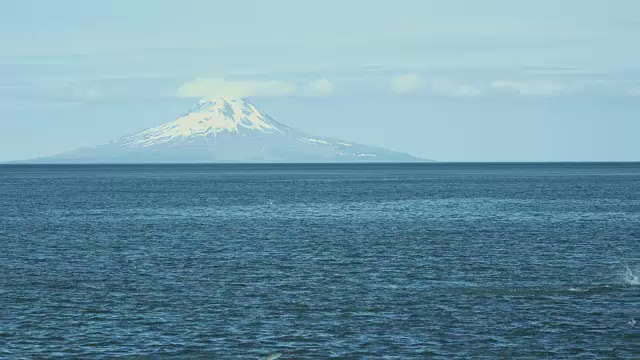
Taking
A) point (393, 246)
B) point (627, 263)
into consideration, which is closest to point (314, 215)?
point (393, 246)

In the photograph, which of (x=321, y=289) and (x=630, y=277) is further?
(x=630, y=277)

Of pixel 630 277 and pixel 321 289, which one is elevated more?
pixel 630 277

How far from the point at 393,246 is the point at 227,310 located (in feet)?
105

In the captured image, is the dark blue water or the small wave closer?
the dark blue water

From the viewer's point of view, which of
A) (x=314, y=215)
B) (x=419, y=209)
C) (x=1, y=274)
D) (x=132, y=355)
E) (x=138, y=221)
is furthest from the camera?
(x=419, y=209)

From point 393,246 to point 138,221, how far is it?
1550 inches

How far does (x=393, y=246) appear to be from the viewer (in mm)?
75438

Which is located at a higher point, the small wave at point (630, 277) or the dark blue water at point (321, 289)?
the small wave at point (630, 277)

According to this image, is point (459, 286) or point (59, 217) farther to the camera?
point (59, 217)

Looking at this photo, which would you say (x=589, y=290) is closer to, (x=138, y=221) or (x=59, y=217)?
(x=138, y=221)

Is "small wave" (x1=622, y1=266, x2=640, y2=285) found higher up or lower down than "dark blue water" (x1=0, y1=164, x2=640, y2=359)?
higher up

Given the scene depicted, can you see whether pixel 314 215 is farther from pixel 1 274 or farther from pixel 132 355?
pixel 132 355

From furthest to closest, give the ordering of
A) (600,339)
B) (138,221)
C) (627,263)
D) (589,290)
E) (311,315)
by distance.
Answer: (138,221) → (627,263) → (589,290) → (311,315) → (600,339)

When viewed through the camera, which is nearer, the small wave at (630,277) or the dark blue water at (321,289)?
the dark blue water at (321,289)
